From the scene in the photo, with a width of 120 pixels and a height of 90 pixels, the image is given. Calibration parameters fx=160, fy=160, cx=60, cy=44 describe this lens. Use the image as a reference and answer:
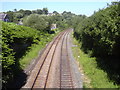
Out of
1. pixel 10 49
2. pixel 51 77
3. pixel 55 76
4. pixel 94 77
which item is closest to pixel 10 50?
pixel 10 49

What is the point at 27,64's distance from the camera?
19.3 m

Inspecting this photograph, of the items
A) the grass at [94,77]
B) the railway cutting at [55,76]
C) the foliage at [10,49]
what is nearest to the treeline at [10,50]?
the foliage at [10,49]

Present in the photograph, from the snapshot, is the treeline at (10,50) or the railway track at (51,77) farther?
the railway track at (51,77)

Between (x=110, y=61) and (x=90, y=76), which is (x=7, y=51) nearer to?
(x=90, y=76)

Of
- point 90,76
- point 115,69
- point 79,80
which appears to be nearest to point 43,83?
point 79,80

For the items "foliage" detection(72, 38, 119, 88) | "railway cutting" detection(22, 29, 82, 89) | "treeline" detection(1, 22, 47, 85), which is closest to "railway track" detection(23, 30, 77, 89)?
"railway cutting" detection(22, 29, 82, 89)

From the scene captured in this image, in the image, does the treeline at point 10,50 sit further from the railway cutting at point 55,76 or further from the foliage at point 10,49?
the railway cutting at point 55,76

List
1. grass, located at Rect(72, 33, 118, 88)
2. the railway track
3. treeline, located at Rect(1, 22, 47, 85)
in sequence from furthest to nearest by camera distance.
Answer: the railway track → grass, located at Rect(72, 33, 118, 88) → treeline, located at Rect(1, 22, 47, 85)

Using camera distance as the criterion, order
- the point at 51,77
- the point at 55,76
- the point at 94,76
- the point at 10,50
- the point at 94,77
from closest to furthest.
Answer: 1. the point at 10,50
2. the point at 94,77
3. the point at 94,76
4. the point at 51,77
5. the point at 55,76

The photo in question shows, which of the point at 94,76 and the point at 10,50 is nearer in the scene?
the point at 10,50

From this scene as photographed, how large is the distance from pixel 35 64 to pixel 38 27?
3302 cm

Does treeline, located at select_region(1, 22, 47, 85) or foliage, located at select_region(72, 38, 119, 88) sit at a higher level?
treeline, located at select_region(1, 22, 47, 85)

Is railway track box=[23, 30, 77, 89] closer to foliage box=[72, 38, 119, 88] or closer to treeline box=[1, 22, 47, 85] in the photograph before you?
foliage box=[72, 38, 119, 88]

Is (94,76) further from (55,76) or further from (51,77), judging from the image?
(51,77)
